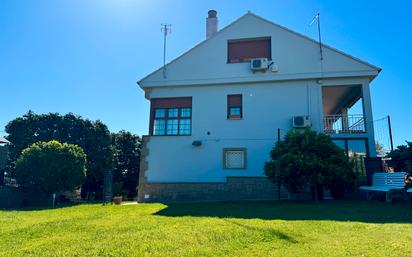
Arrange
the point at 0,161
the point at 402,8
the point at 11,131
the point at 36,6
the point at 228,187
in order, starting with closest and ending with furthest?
the point at 36,6, the point at 402,8, the point at 228,187, the point at 0,161, the point at 11,131

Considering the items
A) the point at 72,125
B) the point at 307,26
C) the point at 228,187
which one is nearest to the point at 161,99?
the point at 228,187

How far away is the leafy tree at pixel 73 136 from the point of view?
63.8 ft

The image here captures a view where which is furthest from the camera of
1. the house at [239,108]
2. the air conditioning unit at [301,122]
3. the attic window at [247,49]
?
the attic window at [247,49]

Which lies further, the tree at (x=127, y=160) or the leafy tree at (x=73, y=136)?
the tree at (x=127, y=160)

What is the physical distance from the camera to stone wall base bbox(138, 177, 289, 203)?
40.6 feet

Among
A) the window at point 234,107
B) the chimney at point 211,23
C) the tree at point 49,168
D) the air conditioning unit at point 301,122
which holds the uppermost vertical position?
the chimney at point 211,23

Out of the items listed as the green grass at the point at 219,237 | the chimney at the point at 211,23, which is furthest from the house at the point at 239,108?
the green grass at the point at 219,237

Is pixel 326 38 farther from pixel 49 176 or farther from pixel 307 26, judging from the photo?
pixel 49 176

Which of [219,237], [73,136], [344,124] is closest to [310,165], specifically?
[344,124]

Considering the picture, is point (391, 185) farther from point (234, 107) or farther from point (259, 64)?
point (259, 64)

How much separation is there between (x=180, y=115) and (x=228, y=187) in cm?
406

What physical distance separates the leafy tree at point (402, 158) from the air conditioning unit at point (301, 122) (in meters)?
3.50

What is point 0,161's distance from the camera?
16.6 meters

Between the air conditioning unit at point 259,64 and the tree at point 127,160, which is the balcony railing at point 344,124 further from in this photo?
the tree at point 127,160
